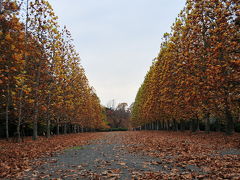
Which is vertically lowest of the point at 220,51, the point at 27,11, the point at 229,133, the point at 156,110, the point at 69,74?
the point at 229,133

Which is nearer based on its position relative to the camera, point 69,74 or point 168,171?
point 168,171

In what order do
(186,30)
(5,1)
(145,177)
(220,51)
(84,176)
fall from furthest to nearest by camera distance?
(186,30)
(220,51)
(5,1)
(84,176)
(145,177)

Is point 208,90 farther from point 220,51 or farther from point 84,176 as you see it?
point 84,176

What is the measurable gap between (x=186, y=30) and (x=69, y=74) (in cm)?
1880

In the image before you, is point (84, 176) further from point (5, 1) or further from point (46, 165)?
point (5, 1)

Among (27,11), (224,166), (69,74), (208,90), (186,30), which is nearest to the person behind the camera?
(224,166)

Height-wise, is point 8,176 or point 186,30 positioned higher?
point 186,30

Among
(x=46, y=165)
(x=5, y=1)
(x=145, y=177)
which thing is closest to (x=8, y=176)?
(x=46, y=165)

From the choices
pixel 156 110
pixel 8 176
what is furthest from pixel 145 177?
pixel 156 110

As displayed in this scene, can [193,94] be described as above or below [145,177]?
above

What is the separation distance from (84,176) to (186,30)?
15343mm

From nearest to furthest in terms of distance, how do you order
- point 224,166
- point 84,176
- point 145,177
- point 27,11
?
point 145,177, point 84,176, point 224,166, point 27,11

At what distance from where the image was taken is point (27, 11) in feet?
62.2

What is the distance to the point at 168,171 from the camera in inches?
261
